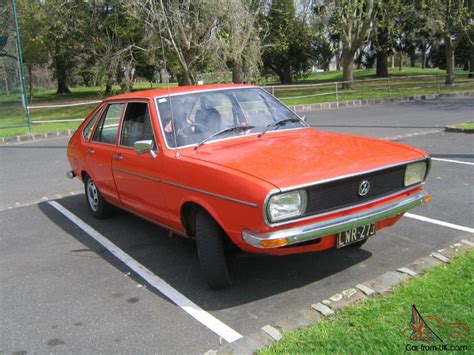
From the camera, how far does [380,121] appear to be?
14.6 metres

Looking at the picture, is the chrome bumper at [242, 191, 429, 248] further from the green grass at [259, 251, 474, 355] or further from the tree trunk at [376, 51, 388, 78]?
the tree trunk at [376, 51, 388, 78]

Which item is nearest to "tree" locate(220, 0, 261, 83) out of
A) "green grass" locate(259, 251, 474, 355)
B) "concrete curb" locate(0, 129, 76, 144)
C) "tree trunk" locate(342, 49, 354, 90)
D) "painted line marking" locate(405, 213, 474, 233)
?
"tree trunk" locate(342, 49, 354, 90)

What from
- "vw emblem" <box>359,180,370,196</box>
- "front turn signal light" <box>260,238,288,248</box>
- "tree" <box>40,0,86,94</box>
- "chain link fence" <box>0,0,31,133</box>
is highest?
"tree" <box>40,0,86,94</box>

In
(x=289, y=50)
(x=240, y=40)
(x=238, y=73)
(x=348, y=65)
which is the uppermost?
(x=289, y=50)

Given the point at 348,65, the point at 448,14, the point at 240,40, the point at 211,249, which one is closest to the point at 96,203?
the point at 211,249

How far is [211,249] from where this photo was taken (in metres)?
3.78

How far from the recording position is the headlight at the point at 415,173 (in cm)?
411

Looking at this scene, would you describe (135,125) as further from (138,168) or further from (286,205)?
(286,205)

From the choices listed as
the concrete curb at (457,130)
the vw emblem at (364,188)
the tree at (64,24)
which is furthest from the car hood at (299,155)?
the tree at (64,24)

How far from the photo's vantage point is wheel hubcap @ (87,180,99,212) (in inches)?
242

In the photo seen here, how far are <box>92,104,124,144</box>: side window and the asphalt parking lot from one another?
109 cm

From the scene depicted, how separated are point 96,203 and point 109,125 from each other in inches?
42.4

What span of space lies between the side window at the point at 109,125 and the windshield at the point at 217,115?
1.02 metres

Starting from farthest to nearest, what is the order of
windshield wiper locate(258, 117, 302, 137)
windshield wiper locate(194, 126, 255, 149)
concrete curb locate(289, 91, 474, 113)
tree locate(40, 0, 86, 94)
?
1. tree locate(40, 0, 86, 94)
2. concrete curb locate(289, 91, 474, 113)
3. windshield wiper locate(258, 117, 302, 137)
4. windshield wiper locate(194, 126, 255, 149)
